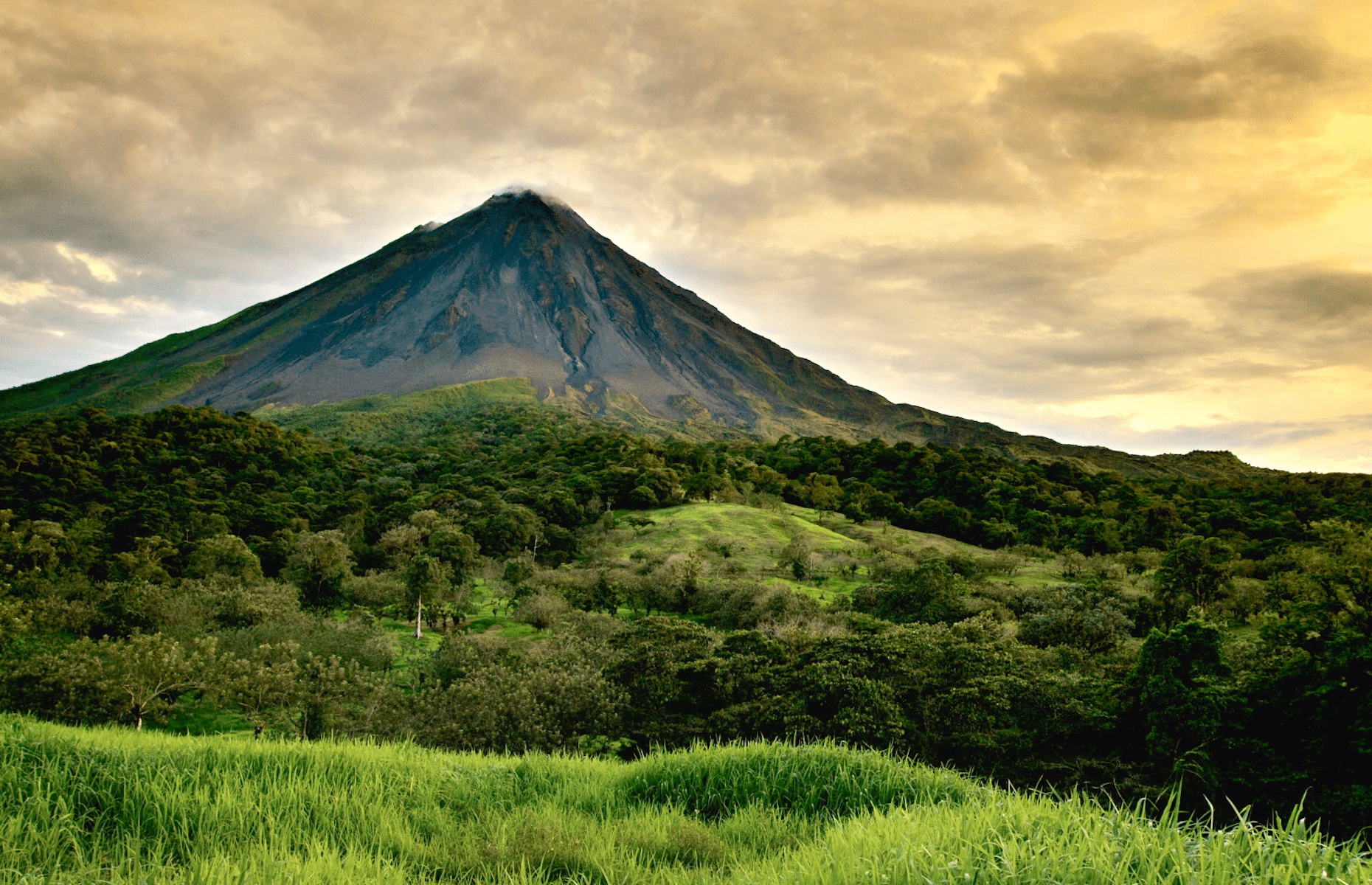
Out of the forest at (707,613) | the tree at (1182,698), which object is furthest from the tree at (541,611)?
the tree at (1182,698)

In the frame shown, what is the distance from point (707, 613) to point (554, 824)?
41.7 m

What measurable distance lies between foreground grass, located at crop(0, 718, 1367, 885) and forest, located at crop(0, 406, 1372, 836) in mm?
1034

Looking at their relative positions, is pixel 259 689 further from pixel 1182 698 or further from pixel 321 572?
pixel 1182 698

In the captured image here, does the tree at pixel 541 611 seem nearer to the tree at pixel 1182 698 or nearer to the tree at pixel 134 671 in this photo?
the tree at pixel 134 671

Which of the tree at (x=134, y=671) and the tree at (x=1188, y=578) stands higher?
the tree at (x=1188, y=578)

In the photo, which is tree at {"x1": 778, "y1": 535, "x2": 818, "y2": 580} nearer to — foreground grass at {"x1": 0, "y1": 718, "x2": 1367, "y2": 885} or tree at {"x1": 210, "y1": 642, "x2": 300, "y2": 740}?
tree at {"x1": 210, "y1": 642, "x2": 300, "y2": 740}

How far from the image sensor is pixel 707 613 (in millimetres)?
46188

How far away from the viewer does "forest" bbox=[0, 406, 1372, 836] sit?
1872 cm

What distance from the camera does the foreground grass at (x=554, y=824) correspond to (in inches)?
129

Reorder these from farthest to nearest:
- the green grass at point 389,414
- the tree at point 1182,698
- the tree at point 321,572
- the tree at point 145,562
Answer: the green grass at point 389,414, the tree at point 321,572, the tree at point 145,562, the tree at point 1182,698

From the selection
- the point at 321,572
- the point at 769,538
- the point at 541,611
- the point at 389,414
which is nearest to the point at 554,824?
the point at 541,611

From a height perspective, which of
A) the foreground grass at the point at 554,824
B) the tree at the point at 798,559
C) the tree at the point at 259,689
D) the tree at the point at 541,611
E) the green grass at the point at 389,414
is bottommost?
the tree at the point at 541,611

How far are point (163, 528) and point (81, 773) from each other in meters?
58.8

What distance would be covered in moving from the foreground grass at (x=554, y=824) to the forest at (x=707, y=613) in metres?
1.03
